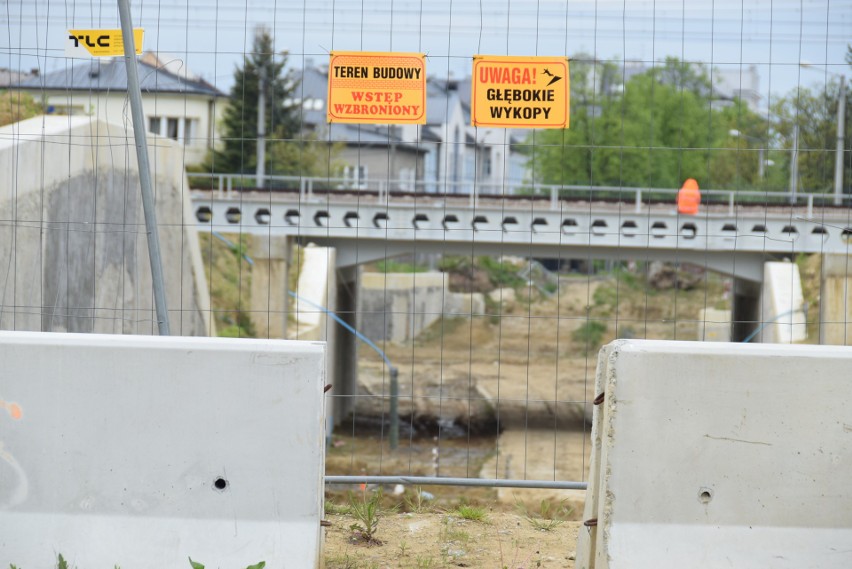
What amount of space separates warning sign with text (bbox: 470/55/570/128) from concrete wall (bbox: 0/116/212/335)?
2.84m

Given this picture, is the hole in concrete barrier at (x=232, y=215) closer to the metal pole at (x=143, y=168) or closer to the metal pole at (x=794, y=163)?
the metal pole at (x=794, y=163)

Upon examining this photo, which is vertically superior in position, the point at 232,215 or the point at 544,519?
the point at 232,215

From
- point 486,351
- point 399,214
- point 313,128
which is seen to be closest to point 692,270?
point 486,351

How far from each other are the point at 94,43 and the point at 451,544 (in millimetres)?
4923

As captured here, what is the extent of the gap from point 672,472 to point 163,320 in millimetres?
3902

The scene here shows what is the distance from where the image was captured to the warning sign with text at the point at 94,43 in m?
8.51

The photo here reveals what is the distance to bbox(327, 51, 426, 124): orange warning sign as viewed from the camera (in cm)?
854

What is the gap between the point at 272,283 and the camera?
94.3 feet

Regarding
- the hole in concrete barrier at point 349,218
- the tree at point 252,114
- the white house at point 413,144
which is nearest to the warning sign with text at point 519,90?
the hole in concrete barrier at point 349,218

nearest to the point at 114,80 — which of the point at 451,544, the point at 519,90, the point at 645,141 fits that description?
the point at 519,90

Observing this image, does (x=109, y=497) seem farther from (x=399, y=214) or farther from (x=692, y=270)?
(x=692, y=270)

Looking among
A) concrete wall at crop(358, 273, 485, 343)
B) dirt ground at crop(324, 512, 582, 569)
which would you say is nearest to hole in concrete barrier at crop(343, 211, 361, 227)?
dirt ground at crop(324, 512, 582, 569)

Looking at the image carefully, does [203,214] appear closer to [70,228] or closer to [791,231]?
[70,228]

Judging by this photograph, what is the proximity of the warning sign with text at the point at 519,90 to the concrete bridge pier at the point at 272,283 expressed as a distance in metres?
19.3
